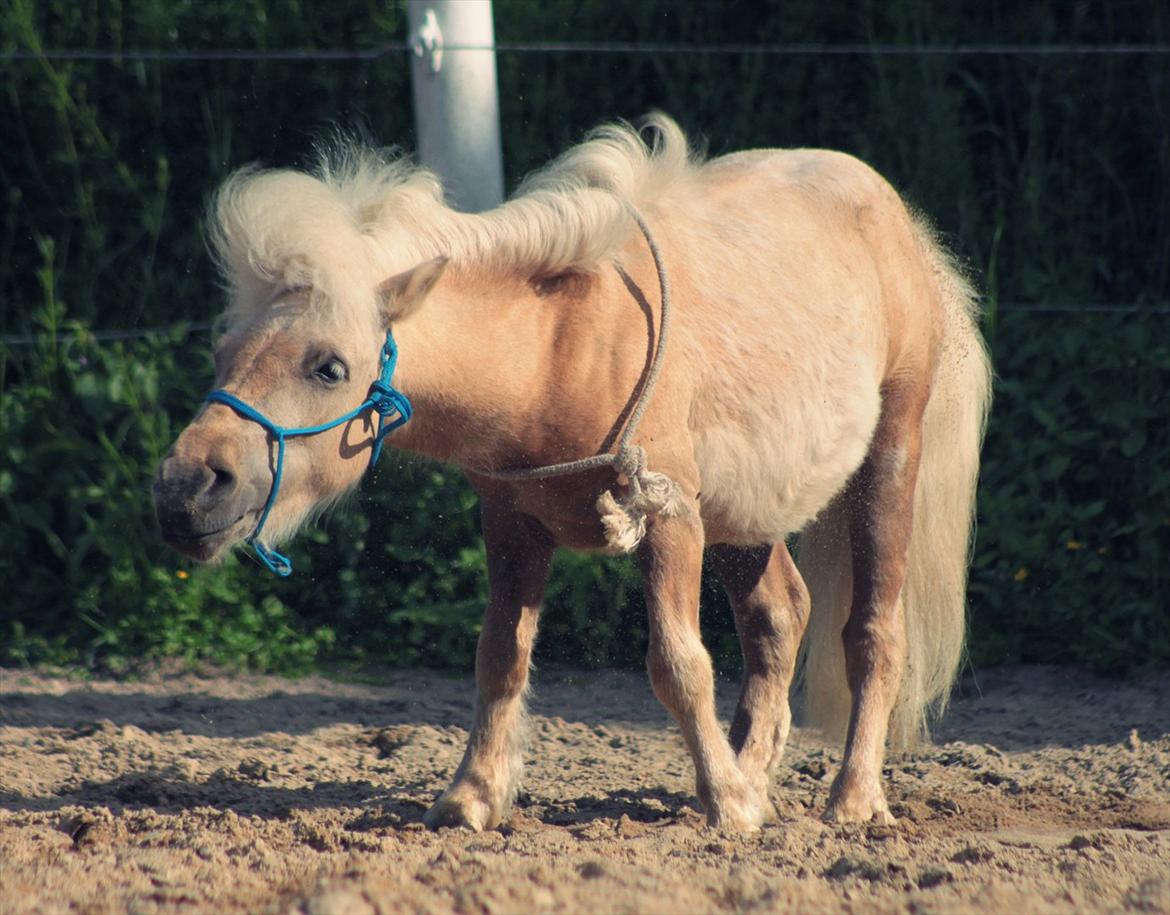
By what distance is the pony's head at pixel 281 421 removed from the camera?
325 cm

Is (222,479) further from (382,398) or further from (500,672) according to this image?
(500,672)

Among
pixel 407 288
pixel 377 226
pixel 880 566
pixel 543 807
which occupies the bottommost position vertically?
pixel 543 807

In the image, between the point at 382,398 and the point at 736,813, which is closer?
the point at 382,398

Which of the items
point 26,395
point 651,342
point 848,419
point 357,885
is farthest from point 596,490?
point 26,395

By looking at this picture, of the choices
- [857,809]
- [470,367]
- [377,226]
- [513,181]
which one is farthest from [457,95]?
[857,809]

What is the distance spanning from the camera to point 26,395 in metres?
6.39

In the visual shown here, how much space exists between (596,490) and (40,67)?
4704 mm

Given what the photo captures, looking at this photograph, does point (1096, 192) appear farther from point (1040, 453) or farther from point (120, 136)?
point (120, 136)

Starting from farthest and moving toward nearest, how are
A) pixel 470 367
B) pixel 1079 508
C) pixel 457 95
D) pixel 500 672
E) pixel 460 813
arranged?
pixel 457 95
pixel 1079 508
pixel 500 672
pixel 460 813
pixel 470 367

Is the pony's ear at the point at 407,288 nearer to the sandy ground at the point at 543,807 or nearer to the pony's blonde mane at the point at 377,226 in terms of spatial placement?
the pony's blonde mane at the point at 377,226

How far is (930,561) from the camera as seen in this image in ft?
→ 16.3

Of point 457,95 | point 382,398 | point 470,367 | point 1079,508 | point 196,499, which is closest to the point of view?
point 196,499

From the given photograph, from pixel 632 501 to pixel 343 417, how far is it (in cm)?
71

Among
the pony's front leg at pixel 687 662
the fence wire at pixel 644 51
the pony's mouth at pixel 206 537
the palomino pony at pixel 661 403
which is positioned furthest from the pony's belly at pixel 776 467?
the fence wire at pixel 644 51
